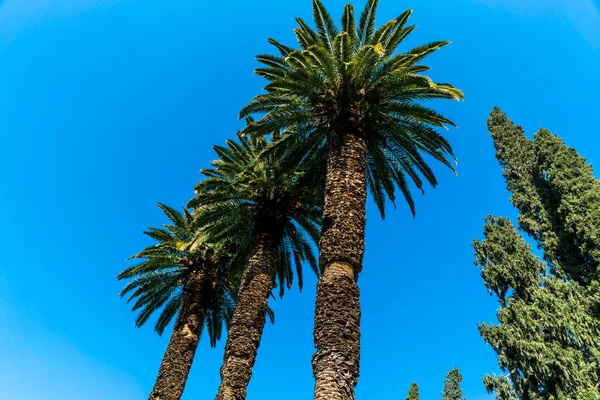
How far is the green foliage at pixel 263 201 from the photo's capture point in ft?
44.0

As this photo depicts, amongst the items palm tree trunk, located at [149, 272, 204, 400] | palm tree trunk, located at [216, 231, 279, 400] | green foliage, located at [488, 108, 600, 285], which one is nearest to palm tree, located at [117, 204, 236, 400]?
palm tree trunk, located at [149, 272, 204, 400]

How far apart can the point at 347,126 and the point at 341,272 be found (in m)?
4.45

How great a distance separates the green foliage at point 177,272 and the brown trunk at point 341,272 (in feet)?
24.7

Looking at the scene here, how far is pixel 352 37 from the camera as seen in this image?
10.9 meters

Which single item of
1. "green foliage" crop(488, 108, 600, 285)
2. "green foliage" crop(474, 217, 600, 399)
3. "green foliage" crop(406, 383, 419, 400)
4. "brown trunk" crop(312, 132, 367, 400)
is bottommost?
"brown trunk" crop(312, 132, 367, 400)

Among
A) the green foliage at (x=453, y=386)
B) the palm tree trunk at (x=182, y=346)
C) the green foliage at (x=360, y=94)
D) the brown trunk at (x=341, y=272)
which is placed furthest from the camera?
the green foliage at (x=453, y=386)

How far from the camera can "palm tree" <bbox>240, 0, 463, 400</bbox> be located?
6684 mm

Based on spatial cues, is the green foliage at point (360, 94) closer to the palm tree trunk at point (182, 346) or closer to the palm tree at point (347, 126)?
the palm tree at point (347, 126)

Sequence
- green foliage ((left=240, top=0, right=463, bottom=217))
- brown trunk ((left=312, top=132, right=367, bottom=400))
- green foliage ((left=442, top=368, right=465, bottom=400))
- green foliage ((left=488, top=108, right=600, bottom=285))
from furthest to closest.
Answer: green foliage ((left=442, top=368, right=465, bottom=400))
green foliage ((left=488, top=108, right=600, bottom=285))
green foliage ((left=240, top=0, right=463, bottom=217))
brown trunk ((left=312, top=132, right=367, bottom=400))

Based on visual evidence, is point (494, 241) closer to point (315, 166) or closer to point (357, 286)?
point (315, 166)

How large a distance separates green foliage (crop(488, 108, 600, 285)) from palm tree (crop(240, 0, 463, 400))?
12.8m

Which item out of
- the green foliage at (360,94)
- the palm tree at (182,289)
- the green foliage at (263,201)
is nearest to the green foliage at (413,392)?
the palm tree at (182,289)

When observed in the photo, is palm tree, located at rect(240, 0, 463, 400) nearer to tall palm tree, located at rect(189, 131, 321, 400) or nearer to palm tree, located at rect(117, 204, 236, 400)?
tall palm tree, located at rect(189, 131, 321, 400)

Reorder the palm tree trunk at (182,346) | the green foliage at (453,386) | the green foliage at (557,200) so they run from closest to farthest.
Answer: the palm tree trunk at (182,346) < the green foliage at (557,200) < the green foliage at (453,386)
